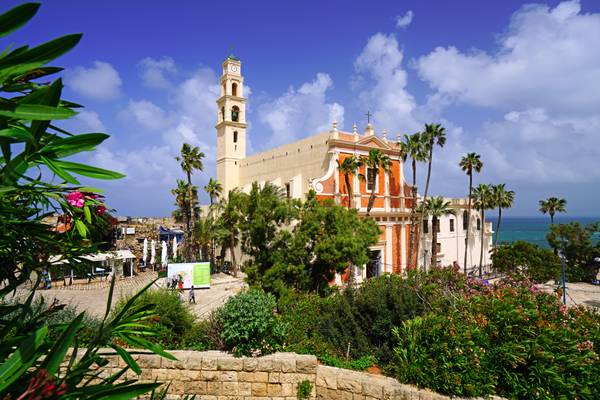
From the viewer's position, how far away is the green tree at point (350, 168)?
2361 centimetres

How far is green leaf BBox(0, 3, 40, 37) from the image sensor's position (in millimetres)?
1162

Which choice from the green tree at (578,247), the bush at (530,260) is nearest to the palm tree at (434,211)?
the bush at (530,260)

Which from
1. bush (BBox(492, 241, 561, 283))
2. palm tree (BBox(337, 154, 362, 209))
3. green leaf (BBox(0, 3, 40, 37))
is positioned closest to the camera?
green leaf (BBox(0, 3, 40, 37))

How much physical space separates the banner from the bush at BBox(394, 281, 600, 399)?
1591 centimetres

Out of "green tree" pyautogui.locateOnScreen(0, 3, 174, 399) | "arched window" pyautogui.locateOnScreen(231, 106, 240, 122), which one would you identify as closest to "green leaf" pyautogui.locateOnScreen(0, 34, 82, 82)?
"green tree" pyautogui.locateOnScreen(0, 3, 174, 399)

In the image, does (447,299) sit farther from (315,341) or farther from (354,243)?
(354,243)

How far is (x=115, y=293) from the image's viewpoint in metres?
18.8

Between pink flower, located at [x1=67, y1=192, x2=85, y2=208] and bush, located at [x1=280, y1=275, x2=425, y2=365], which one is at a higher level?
pink flower, located at [x1=67, y1=192, x2=85, y2=208]

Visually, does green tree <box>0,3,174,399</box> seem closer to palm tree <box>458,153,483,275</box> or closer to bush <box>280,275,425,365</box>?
bush <box>280,275,425,365</box>

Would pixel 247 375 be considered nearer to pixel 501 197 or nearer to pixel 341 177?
pixel 341 177

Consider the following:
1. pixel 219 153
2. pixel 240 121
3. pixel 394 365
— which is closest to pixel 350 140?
pixel 240 121

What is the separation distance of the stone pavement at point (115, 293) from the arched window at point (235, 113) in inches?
590

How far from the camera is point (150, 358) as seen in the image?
6.82 m

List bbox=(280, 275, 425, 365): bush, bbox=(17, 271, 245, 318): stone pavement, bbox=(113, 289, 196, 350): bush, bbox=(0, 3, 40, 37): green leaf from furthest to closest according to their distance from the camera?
bbox=(17, 271, 245, 318): stone pavement, bbox=(113, 289, 196, 350): bush, bbox=(280, 275, 425, 365): bush, bbox=(0, 3, 40, 37): green leaf
